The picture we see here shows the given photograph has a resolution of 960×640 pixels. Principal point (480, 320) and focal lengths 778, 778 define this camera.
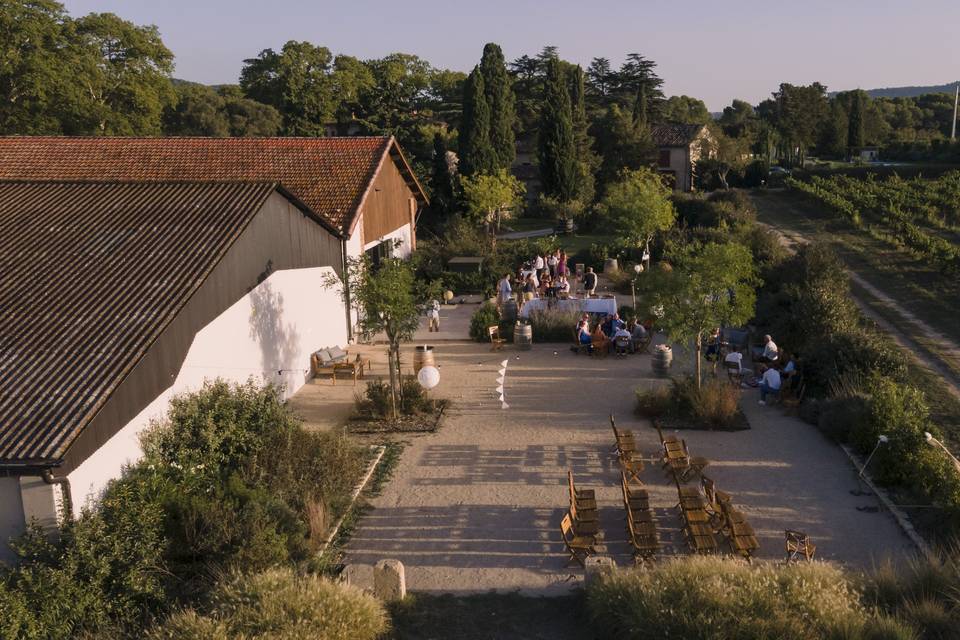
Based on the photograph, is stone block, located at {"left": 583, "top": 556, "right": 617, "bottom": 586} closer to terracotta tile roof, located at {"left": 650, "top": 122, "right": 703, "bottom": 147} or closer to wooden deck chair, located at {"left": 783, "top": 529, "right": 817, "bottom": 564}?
wooden deck chair, located at {"left": 783, "top": 529, "right": 817, "bottom": 564}

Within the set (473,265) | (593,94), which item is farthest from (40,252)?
(593,94)

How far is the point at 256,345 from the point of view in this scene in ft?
46.8

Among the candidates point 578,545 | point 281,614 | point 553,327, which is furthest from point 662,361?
point 281,614

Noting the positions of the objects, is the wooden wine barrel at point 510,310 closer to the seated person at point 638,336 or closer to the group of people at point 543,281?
the group of people at point 543,281

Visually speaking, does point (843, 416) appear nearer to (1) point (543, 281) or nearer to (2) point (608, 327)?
(2) point (608, 327)

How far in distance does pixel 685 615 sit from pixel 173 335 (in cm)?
714

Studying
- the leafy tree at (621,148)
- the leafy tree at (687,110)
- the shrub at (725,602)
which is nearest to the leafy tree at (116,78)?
the leafy tree at (621,148)

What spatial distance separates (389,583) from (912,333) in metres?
17.3

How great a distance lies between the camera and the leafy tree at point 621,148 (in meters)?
52.2

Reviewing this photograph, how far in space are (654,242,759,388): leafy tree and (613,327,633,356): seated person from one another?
3696mm

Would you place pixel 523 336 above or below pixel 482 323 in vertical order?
below

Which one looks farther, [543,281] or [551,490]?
[543,281]

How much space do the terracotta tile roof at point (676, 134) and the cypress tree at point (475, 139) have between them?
23.8 meters

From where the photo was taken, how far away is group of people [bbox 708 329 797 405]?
14867 millimetres
